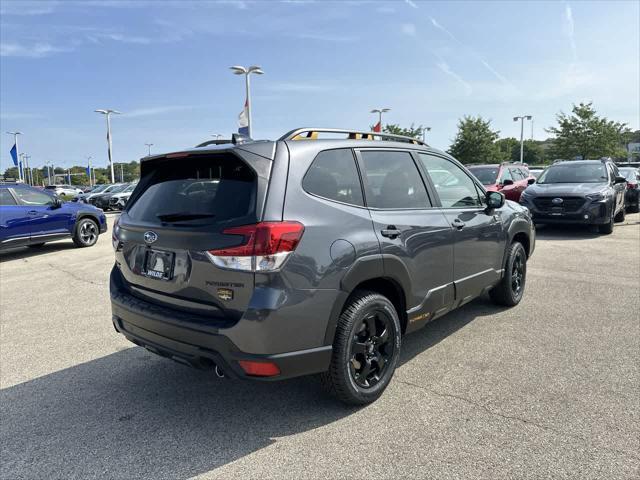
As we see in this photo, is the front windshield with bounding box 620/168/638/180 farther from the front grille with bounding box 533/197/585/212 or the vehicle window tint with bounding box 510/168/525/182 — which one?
the front grille with bounding box 533/197/585/212

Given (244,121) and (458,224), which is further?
(244,121)

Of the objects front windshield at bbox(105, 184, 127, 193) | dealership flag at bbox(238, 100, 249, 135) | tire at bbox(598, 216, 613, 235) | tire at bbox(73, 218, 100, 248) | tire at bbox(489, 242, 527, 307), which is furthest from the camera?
front windshield at bbox(105, 184, 127, 193)

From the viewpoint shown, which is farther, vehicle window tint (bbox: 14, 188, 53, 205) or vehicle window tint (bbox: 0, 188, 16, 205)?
vehicle window tint (bbox: 14, 188, 53, 205)

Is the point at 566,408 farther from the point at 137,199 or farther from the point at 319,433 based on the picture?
the point at 137,199

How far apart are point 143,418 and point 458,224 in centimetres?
291

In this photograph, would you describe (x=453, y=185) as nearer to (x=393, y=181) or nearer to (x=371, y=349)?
(x=393, y=181)

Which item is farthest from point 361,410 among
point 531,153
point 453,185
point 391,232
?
point 531,153

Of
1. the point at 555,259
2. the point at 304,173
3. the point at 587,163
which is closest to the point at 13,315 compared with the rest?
the point at 304,173

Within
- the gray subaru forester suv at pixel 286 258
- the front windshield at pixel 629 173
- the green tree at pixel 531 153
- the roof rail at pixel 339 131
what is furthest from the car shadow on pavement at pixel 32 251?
the green tree at pixel 531 153

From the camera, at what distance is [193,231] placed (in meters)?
2.81

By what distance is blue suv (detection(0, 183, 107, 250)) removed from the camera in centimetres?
974

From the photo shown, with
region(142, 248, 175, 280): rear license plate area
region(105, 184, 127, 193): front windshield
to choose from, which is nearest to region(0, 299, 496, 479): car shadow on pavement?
region(142, 248, 175, 280): rear license plate area

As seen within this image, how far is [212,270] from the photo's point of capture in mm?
2703

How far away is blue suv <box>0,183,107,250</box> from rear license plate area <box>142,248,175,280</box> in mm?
8344
